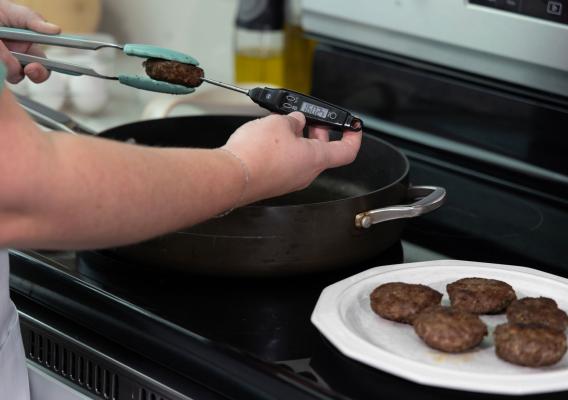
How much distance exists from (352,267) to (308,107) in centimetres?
17

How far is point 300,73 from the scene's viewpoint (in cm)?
174

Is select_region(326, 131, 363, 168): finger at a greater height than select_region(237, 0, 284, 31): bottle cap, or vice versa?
select_region(326, 131, 363, 168): finger

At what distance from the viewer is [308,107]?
917 mm

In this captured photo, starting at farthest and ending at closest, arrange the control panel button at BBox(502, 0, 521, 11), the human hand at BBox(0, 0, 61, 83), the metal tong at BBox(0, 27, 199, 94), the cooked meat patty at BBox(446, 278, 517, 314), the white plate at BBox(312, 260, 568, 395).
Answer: the control panel button at BBox(502, 0, 521, 11) < the human hand at BBox(0, 0, 61, 83) < the metal tong at BBox(0, 27, 199, 94) < the cooked meat patty at BBox(446, 278, 517, 314) < the white plate at BBox(312, 260, 568, 395)

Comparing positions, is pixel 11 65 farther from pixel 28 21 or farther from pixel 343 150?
pixel 343 150

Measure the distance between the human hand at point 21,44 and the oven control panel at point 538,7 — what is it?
21.0 inches

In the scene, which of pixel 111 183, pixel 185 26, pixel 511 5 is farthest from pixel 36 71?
pixel 185 26

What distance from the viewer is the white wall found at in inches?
78.9

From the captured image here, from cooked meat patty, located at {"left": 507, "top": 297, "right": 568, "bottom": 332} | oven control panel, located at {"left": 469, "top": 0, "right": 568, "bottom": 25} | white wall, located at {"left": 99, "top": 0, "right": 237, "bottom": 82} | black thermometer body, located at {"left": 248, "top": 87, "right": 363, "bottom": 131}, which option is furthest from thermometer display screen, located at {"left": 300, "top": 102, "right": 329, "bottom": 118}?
white wall, located at {"left": 99, "top": 0, "right": 237, "bottom": 82}

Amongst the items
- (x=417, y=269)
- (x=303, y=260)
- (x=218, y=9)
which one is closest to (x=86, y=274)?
(x=303, y=260)

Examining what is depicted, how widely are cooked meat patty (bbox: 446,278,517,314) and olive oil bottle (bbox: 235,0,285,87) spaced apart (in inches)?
34.4

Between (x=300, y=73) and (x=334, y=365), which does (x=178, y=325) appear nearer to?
(x=334, y=365)

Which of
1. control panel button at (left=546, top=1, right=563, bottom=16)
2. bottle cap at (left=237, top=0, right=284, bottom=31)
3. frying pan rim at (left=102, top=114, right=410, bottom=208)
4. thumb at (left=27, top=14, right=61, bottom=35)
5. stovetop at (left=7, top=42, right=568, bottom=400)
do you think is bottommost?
stovetop at (left=7, top=42, right=568, bottom=400)

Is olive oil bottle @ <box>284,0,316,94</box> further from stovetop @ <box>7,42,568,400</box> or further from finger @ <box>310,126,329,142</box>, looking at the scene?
finger @ <box>310,126,329,142</box>
